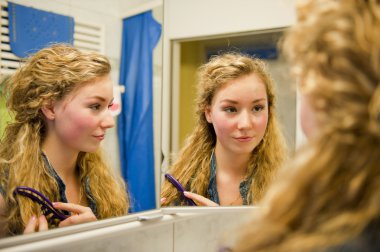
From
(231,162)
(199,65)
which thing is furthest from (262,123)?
(199,65)

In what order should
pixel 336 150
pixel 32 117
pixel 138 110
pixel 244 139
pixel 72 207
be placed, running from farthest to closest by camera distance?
pixel 244 139, pixel 138 110, pixel 72 207, pixel 32 117, pixel 336 150

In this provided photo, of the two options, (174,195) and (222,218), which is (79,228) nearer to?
(174,195)

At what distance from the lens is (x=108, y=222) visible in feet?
3.82

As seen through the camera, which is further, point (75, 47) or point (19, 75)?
point (75, 47)

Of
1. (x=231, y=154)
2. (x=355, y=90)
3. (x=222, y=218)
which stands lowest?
(x=222, y=218)

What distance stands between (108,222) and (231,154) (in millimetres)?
Result: 503

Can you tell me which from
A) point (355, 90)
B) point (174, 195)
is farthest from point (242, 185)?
point (355, 90)

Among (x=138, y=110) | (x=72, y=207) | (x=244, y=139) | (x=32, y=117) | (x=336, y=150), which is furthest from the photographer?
(x=244, y=139)

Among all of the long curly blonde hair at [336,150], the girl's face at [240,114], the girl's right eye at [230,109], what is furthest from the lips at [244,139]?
Result: the long curly blonde hair at [336,150]

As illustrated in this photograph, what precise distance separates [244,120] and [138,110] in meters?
0.37

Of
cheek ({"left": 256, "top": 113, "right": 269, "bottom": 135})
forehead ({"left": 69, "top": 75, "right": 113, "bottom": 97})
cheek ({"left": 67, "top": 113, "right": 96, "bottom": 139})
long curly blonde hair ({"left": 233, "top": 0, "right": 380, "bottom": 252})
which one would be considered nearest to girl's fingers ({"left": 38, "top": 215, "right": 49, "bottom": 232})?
cheek ({"left": 67, "top": 113, "right": 96, "bottom": 139})

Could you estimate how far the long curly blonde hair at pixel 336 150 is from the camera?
0.50 metres

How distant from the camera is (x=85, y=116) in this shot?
1.08 metres

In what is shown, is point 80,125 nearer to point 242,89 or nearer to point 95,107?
point 95,107
